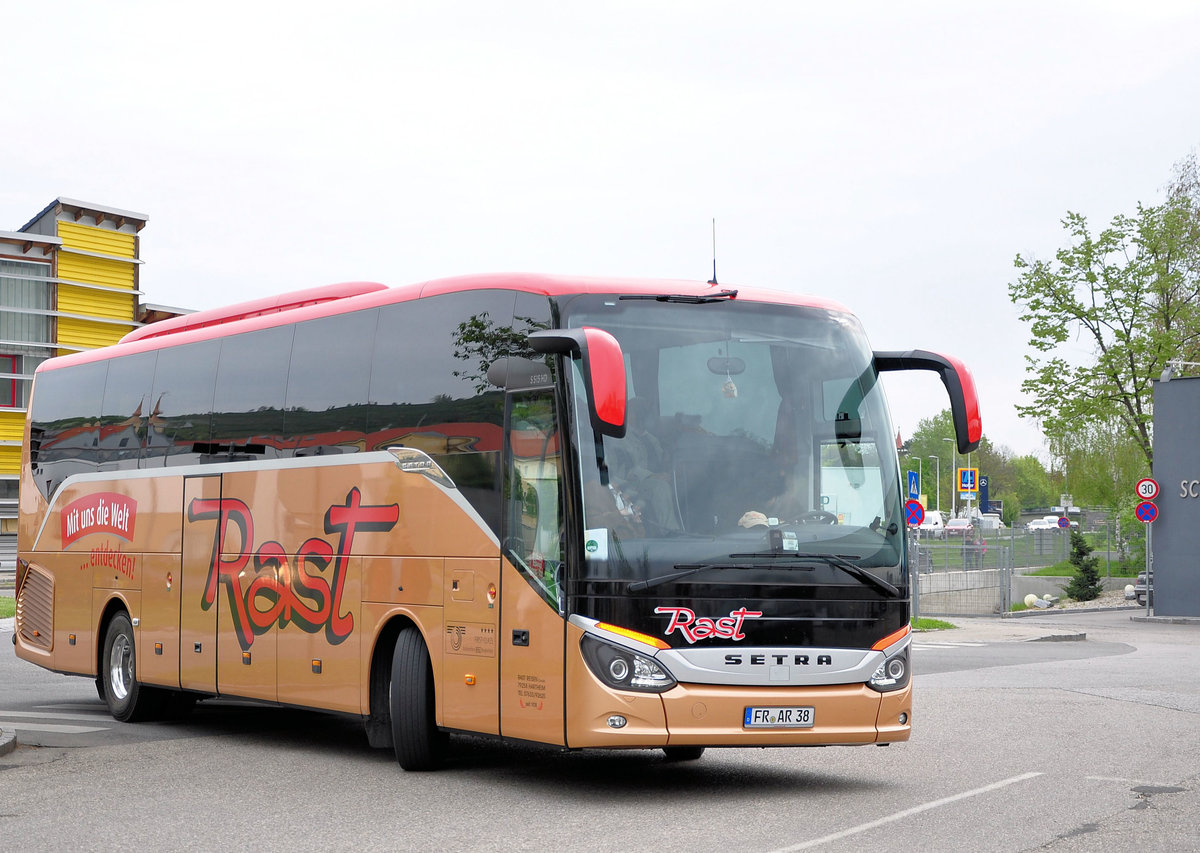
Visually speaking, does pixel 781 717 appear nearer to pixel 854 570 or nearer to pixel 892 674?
pixel 892 674

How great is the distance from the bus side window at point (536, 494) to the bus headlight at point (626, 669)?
1.47ft

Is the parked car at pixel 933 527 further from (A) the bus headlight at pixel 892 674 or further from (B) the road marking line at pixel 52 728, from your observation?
(A) the bus headlight at pixel 892 674

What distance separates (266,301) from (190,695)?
4314 mm

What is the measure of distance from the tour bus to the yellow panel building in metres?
30.1

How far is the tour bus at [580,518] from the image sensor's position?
31.5 ft

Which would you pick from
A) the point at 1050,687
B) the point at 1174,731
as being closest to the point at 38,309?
the point at 1050,687

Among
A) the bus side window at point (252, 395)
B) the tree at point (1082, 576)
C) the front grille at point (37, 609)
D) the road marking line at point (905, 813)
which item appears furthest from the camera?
the tree at point (1082, 576)

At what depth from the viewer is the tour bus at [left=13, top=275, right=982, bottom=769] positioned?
31.5ft

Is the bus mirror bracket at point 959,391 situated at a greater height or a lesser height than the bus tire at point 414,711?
greater

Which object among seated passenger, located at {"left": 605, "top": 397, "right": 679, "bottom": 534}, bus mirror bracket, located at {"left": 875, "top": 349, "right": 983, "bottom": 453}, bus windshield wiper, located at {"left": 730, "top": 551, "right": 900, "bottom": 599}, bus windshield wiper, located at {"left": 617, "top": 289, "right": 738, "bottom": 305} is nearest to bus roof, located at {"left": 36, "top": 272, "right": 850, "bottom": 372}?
bus windshield wiper, located at {"left": 617, "top": 289, "right": 738, "bottom": 305}

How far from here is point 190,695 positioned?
51.9 feet

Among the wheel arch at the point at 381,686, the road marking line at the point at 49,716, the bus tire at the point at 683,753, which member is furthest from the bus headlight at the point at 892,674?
the road marking line at the point at 49,716

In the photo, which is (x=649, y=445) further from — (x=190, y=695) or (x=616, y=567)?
(x=190, y=695)

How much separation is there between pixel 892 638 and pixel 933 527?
293 feet
